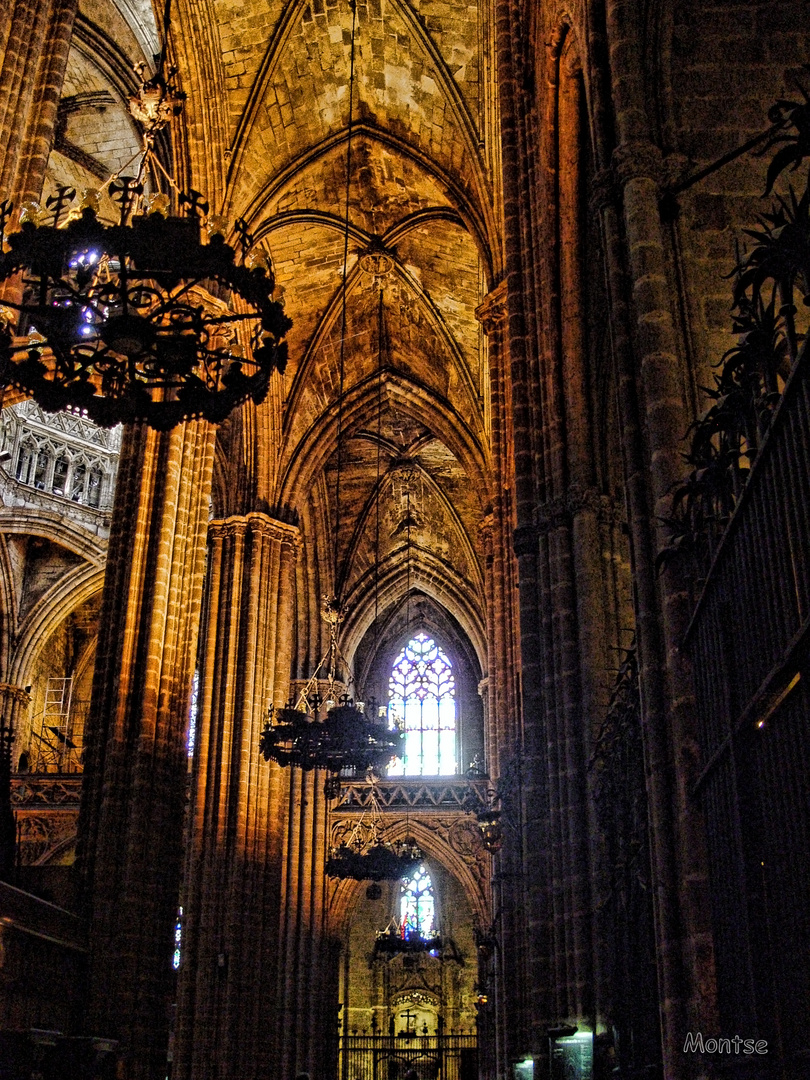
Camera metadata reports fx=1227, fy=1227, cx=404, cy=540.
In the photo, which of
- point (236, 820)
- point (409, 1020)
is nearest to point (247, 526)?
point (236, 820)

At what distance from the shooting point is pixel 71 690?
3225 cm

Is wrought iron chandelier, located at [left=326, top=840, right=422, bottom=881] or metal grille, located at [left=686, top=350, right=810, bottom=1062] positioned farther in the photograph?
wrought iron chandelier, located at [left=326, top=840, right=422, bottom=881]

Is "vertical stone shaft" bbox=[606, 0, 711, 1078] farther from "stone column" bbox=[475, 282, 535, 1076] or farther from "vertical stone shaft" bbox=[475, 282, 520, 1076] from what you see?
→ "vertical stone shaft" bbox=[475, 282, 520, 1076]

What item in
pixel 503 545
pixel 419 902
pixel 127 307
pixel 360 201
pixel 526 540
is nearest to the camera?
pixel 127 307

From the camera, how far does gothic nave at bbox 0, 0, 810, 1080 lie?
21.2 ft

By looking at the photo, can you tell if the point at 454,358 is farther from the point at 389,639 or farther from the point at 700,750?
the point at 700,750

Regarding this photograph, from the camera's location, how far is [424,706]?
36812mm

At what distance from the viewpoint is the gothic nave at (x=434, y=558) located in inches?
254

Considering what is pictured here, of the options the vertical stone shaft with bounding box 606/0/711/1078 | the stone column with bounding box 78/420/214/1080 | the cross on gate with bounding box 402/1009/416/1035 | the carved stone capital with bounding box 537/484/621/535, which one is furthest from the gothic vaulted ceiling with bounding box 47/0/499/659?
the cross on gate with bounding box 402/1009/416/1035

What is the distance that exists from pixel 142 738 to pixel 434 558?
1911 centimetres

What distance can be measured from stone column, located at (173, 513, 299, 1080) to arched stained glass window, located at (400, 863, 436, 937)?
8.52 m

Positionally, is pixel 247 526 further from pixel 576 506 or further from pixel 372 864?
pixel 576 506

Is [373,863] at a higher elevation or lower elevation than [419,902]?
lower

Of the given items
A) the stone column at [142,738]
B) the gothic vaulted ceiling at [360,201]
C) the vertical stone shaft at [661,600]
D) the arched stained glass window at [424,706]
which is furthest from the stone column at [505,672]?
the arched stained glass window at [424,706]
